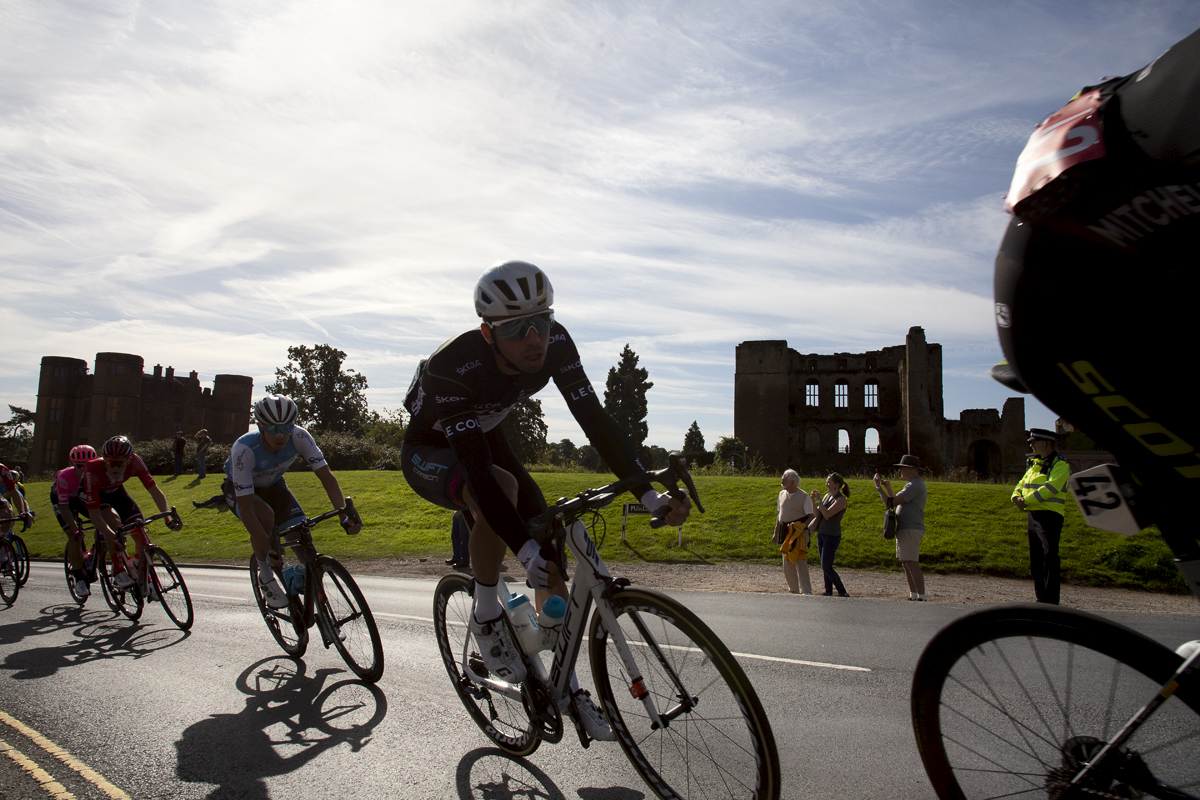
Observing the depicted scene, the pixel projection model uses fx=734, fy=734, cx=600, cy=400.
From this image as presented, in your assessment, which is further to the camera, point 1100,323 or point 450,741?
point 450,741

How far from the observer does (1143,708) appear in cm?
196

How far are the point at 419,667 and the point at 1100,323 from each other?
5.48 meters

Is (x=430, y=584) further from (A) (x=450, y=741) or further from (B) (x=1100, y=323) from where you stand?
(B) (x=1100, y=323)

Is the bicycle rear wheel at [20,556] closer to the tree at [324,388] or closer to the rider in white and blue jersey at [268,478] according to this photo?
the rider in white and blue jersey at [268,478]

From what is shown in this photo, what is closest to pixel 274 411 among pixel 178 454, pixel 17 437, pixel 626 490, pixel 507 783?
pixel 507 783

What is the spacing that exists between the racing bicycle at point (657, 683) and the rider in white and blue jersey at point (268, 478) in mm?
3530

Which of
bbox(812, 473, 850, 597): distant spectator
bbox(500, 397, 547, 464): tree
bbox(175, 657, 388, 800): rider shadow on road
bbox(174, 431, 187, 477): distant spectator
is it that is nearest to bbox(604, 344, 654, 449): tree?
bbox(500, 397, 547, 464): tree

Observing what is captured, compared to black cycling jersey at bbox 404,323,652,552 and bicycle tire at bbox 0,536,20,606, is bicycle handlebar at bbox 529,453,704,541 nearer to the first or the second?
black cycling jersey at bbox 404,323,652,552

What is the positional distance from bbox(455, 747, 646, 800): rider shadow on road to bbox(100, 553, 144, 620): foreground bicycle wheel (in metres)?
6.43

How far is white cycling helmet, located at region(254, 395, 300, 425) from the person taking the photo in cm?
670

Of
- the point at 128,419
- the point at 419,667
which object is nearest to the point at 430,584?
the point at 419,667

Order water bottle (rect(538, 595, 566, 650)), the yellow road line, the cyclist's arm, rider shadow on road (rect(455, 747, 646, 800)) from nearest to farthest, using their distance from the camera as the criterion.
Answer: water bottle (rect(538, 595, 566, 650)), rider shadow on road (rect(455, 747, 646, 800)), the yellow road line, the cyclist's arm

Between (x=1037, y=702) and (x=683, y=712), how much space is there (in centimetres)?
125

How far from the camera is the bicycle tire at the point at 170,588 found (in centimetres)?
790
